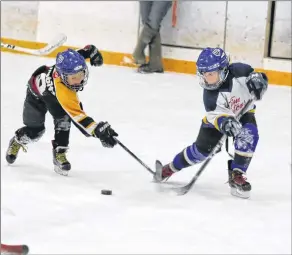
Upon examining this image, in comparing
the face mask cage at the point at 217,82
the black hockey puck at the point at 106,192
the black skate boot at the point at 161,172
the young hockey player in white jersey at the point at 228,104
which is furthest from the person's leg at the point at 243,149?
the black hockey puck at the point at 106,192

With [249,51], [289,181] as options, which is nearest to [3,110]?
[289,181]

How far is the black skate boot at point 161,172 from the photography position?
2.71 meters

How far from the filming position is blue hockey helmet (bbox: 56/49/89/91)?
4.63ft

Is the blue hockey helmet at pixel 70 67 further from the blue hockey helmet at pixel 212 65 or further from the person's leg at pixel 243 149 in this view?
the person's leg at pixel 243 149

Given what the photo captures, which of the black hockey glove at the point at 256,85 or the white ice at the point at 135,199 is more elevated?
the black hockey glove at the point at 256,85

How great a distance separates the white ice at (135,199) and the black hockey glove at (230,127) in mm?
824

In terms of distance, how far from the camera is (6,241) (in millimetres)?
2691

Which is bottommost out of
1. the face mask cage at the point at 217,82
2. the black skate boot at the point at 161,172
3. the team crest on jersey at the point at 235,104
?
the black skate boot at the point at 161,172

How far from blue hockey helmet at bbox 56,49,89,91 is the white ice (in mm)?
1061

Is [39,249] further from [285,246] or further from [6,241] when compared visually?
[285,246]

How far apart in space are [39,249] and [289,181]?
1713 mm

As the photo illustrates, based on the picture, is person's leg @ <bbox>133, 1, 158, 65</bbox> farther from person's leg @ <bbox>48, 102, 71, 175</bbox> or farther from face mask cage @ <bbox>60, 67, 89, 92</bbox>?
face mask cage @ <bbox>60, 67, 89, 92</bbox>

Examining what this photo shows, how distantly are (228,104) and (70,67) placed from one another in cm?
42

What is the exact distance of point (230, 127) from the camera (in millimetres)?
1787
